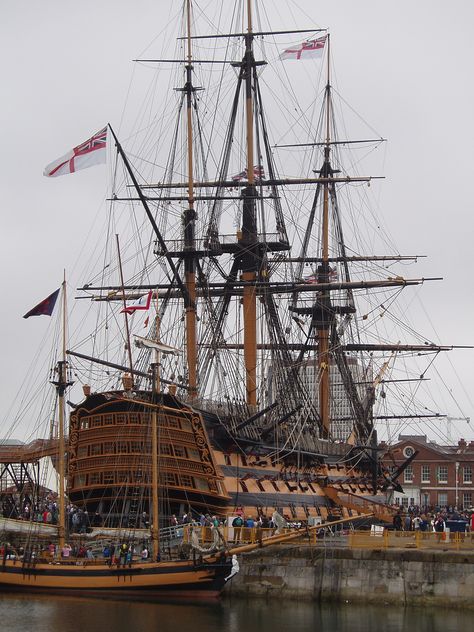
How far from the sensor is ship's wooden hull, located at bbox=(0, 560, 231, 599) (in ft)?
144

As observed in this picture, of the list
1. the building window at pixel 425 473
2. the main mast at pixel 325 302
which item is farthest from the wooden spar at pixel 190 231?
the building window at pixel 425 473

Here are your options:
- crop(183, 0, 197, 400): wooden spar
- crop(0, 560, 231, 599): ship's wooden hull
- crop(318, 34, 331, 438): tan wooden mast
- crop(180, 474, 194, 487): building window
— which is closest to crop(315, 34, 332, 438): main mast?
crop(318, 34, 331, 438): tan wooden mast

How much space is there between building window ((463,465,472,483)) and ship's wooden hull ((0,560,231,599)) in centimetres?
8352

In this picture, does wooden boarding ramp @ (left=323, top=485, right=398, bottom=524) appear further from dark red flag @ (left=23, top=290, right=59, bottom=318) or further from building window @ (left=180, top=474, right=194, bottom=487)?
dark red flag @ (left=23, top=290, right=59, bottom=318)

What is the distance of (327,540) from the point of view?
4700 centimetres

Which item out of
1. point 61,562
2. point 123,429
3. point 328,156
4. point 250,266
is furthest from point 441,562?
point 328,156

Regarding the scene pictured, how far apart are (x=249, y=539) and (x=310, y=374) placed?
118 metres

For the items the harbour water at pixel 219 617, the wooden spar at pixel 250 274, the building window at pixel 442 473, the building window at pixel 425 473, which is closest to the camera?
the harbour water at pixel 219 617

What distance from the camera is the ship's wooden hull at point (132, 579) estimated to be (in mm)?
43938

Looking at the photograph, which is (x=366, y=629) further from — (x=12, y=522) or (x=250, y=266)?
(x=250, y=266)

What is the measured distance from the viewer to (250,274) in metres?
69.9

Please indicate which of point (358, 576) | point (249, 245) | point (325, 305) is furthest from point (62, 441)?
point (325, 305)

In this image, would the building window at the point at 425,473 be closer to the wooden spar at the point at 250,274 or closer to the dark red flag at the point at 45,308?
the wooden spar at the point at 250,274

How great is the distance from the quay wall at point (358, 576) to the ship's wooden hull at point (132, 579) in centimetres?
193
